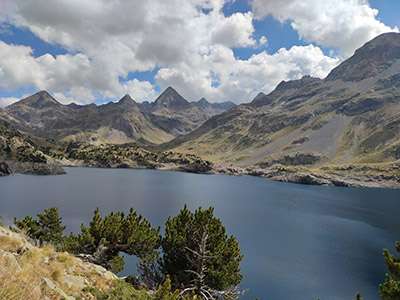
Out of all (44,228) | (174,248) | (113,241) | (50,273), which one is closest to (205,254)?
(174,248)

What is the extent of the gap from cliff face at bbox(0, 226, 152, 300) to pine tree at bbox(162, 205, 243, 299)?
807 centimetres

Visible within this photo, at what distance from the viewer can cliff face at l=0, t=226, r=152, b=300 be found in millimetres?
8617

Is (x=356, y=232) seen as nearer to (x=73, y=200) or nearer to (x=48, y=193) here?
(x=73, y=200)

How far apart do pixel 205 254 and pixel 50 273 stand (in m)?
14.6

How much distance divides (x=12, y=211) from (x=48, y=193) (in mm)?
29404

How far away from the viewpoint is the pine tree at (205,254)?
69.7ft

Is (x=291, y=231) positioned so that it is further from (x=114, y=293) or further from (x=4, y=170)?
(x=4, y=170)

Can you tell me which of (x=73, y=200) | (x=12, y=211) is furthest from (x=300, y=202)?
(x=12, y=211)

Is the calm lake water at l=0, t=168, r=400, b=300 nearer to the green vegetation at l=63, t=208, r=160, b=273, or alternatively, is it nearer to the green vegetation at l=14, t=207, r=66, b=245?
the green vegetation at l=14, t=207, r=66, b=245

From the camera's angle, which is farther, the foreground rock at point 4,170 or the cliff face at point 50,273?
the foreground rock at point 4,170

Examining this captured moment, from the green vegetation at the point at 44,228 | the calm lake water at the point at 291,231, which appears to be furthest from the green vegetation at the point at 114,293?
the calm lake water at the point at 291,231

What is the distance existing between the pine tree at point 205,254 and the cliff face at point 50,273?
8.07 meters

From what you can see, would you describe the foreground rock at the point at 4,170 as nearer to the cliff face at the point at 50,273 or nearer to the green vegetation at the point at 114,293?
the cliff face at the point at 50,273

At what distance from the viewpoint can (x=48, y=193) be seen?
279 feet
